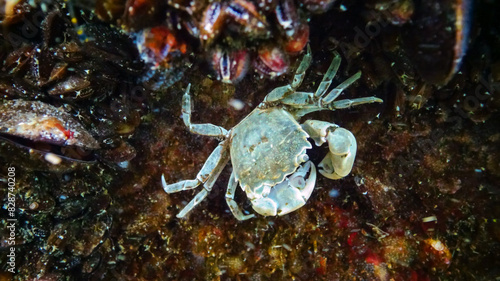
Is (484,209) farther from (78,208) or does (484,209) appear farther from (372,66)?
(78,208)

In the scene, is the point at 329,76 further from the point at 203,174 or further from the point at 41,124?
the point at 41,124

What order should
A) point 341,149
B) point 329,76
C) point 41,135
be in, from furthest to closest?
point 329,76
point 341,149
point 41,135

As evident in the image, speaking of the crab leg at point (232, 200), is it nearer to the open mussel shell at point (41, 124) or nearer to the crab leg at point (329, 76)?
the crab leg at point (329, 76)

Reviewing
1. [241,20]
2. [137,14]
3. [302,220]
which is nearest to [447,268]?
[302,220]

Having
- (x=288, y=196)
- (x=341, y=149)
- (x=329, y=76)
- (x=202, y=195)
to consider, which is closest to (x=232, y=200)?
(x=202, y=195)

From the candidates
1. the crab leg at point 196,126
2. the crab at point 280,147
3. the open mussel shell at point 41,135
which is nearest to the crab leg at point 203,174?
the crab at point 280,147

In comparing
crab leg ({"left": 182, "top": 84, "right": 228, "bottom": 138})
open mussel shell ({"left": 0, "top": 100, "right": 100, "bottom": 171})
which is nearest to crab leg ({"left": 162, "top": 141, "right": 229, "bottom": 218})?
crab leg ({"left": 182, "top": 84, "right": 228, "bottom": 138})

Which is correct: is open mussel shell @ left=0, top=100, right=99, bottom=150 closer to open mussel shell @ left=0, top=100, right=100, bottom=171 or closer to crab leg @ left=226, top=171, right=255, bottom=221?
open mussel shell @ left=0, top=100, right=100, bottom=171

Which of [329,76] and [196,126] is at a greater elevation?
[329,76]
